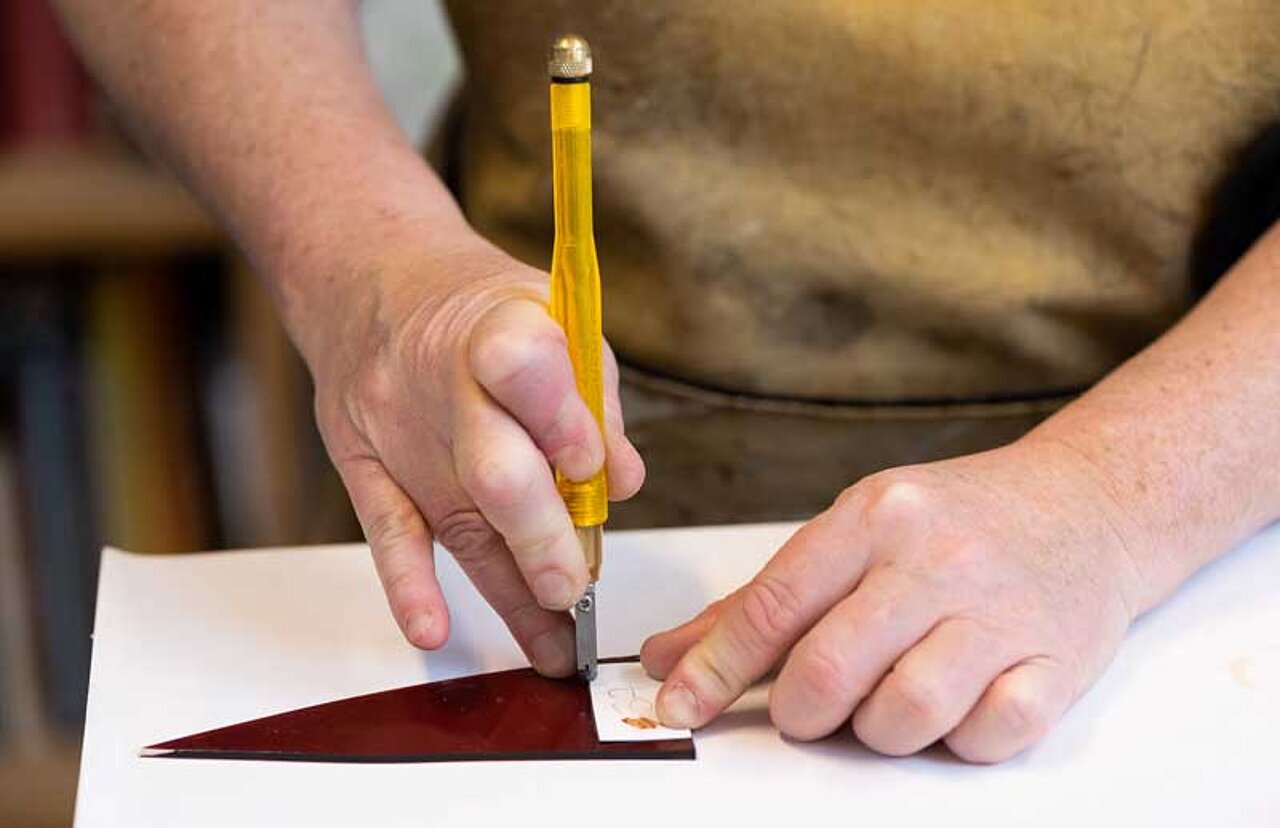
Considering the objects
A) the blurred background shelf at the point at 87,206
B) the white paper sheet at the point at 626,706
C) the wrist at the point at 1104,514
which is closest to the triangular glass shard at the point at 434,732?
the white paper sheet at the point at 626,706

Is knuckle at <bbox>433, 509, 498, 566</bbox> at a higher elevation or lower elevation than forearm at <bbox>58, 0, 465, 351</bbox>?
lower

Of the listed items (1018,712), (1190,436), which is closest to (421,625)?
(1018,712)

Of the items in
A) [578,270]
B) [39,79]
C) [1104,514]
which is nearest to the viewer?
[578,270]

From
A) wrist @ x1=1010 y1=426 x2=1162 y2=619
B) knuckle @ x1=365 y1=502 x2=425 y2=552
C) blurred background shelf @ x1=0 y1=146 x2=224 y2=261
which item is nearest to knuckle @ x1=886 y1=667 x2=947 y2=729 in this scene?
wrist @ x1=1010 y1=426 x2=1162 y2=619

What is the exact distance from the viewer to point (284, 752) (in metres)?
0.71

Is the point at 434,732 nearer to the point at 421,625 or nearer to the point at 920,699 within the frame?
the point at 421,625

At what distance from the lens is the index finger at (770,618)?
72 cm

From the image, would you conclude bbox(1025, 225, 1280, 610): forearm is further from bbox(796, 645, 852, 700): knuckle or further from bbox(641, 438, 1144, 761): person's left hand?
bbox(796, 645, 852, 700): knuckle

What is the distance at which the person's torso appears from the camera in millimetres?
980

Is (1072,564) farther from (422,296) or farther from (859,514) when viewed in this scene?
(422,296)

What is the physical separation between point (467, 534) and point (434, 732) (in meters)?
0.10

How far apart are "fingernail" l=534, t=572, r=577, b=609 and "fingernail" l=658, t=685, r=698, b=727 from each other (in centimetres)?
6

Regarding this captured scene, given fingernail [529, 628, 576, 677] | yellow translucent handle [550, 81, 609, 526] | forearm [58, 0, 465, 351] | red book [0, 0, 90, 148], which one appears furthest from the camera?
red book [0, 0, 90, 148]

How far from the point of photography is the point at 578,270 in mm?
681
